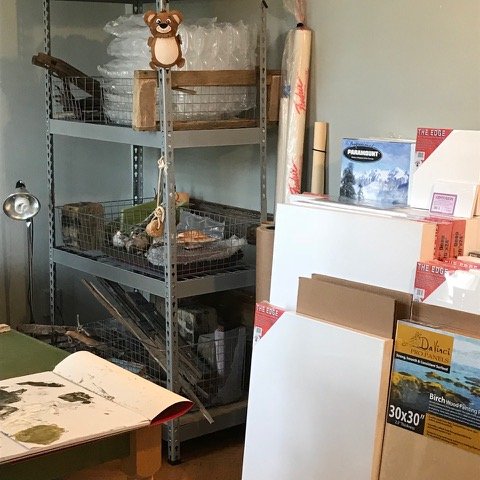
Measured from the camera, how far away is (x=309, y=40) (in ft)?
9.36

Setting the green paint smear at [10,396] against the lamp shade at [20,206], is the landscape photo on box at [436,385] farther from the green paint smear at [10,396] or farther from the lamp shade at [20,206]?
the lamp shade at [20,206]

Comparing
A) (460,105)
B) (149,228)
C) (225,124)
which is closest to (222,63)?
(225,124)

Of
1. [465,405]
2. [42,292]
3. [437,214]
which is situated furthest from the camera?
[42,292]

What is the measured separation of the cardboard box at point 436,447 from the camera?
6.55 feet

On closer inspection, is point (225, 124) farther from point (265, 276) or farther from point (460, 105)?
point (460, 105)

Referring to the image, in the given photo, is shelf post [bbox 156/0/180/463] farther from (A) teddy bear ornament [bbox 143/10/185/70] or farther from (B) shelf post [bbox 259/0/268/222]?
(B) shelf post [bbox 259/0/268/222]

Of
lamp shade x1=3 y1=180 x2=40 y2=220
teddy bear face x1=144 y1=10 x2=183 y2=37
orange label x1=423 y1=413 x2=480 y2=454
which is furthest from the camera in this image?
lamp shade x1=3 y1=180 x2=40 y2=220

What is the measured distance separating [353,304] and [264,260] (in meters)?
0.58

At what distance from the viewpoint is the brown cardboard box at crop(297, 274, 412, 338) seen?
214 cm

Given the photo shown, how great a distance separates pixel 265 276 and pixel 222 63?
0.76 metres

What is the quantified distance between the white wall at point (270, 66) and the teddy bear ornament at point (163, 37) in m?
0.55

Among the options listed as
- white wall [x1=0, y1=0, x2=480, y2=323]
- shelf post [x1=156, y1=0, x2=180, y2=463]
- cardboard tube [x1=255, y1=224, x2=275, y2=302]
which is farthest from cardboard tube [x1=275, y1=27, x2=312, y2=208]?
shelf post [x1=156, y1=0, x2=180, y2=463]

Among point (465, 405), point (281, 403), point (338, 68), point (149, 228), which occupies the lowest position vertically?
point (281, 403)

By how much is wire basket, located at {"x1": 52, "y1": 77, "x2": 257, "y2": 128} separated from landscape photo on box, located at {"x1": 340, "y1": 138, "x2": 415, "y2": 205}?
0.52 meters
